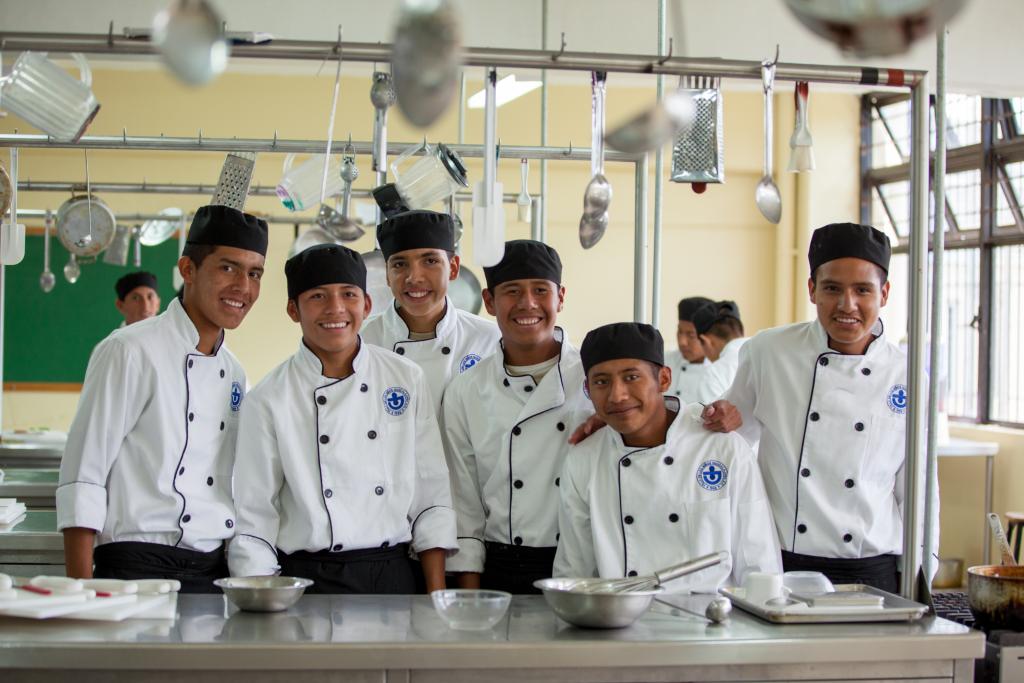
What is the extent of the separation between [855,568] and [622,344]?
859 mm

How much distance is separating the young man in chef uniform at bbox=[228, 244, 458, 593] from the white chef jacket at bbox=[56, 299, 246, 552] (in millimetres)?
109

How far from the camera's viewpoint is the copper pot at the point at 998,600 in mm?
2494

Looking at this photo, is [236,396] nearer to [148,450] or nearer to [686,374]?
[148,450]

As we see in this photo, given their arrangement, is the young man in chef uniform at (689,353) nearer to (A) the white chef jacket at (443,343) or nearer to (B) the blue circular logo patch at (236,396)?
(A) the white chef jacket at (443,343)

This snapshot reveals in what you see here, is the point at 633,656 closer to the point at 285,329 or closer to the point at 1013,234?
the point at 1013,234

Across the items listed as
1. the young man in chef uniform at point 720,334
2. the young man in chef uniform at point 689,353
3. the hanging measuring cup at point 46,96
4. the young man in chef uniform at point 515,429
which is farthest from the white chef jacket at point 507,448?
the young man in chef uniform at point 689,353

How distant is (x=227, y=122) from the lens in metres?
8.59

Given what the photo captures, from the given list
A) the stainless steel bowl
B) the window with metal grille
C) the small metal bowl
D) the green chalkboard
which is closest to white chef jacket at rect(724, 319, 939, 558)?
the stainless steel bowl

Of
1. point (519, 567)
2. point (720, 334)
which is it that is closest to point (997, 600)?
point (519, 567)

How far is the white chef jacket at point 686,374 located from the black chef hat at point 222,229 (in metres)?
3.96

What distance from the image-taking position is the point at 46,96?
7.57ft

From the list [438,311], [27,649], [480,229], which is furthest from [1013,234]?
[27,649]

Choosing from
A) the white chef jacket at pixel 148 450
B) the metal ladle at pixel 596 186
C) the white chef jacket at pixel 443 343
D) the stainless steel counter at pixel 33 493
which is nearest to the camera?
the metal ladle at pixel 596 186

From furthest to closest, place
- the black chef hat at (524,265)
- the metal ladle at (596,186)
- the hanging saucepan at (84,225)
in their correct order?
the hanging saucepan at (84,225) < the black chef hat at (524,265) < the metal ladle at (596,186)
